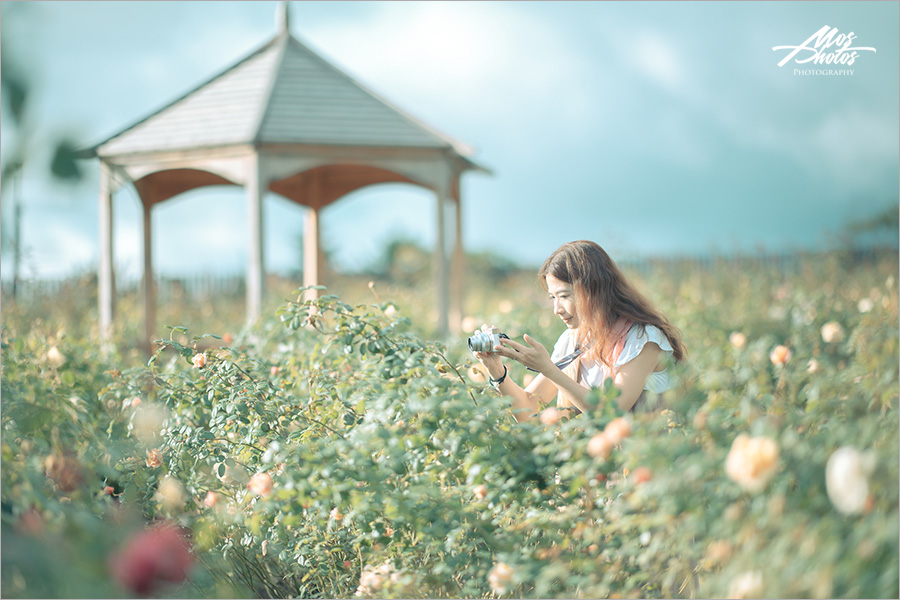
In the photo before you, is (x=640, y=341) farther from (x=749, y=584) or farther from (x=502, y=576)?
(x=749, y=584)

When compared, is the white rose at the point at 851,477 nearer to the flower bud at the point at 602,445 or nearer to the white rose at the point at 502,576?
the flower bud at the point at 602,445

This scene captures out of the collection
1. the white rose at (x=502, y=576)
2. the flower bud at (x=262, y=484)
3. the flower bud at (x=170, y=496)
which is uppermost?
the flower bud at (x=262, y=484)

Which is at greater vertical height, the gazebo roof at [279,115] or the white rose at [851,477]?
the gazebo roof at [279,115]

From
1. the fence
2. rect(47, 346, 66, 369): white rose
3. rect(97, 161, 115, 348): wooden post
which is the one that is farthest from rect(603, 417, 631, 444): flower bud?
rect(97, 161, 115, 348): wooden post

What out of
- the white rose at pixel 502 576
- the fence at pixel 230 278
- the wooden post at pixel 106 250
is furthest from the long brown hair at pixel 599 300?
the wooden post at pixel 106 250

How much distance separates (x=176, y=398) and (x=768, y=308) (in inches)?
224

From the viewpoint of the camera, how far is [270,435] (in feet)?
7.40

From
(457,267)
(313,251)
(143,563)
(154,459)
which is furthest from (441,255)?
(143,563)

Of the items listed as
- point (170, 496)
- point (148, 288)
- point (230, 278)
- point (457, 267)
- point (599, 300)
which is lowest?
point (170, 496)

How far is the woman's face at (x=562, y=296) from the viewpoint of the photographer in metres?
2.70

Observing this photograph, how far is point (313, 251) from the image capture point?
24.7 feet

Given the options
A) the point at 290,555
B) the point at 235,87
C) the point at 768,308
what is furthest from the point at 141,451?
the point at 768,308

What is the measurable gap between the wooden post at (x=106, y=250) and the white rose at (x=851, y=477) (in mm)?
6422

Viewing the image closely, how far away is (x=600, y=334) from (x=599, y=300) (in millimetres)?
128
